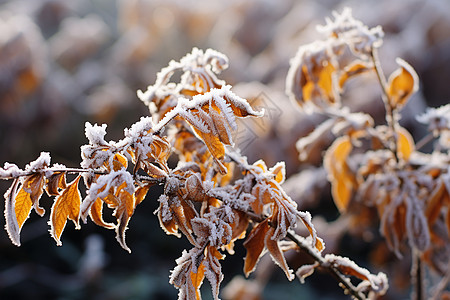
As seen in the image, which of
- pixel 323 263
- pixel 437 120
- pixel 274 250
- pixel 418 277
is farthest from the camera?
pixel 418 277

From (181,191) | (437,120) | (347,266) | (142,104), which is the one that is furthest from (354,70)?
(142,104)

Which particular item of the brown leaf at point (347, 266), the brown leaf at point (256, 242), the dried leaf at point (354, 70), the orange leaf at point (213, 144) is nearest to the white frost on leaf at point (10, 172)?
the orange leaf at point (213, 144)

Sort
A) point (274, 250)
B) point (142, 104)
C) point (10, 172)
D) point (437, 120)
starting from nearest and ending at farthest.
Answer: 1. point (10, 172)
2. point (274, 250)
3. point (437, 120)
4. point (142, 104)

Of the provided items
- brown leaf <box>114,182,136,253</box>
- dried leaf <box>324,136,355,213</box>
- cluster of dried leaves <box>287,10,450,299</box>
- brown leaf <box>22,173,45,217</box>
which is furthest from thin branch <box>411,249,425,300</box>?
brown leaf <box>22,173,45,217</box>

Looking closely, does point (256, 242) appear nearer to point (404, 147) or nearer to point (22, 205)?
point (22, 205)

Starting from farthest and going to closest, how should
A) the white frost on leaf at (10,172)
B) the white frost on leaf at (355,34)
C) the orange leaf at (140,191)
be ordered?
the white frost on leaf at (355,34)
the orange leaf at (140,191)
the white frost on leaf at (10,172)

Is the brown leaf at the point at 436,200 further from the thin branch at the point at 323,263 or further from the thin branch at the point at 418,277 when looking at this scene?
the thin branch at the point at 323,263

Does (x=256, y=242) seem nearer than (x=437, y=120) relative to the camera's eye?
Yes
